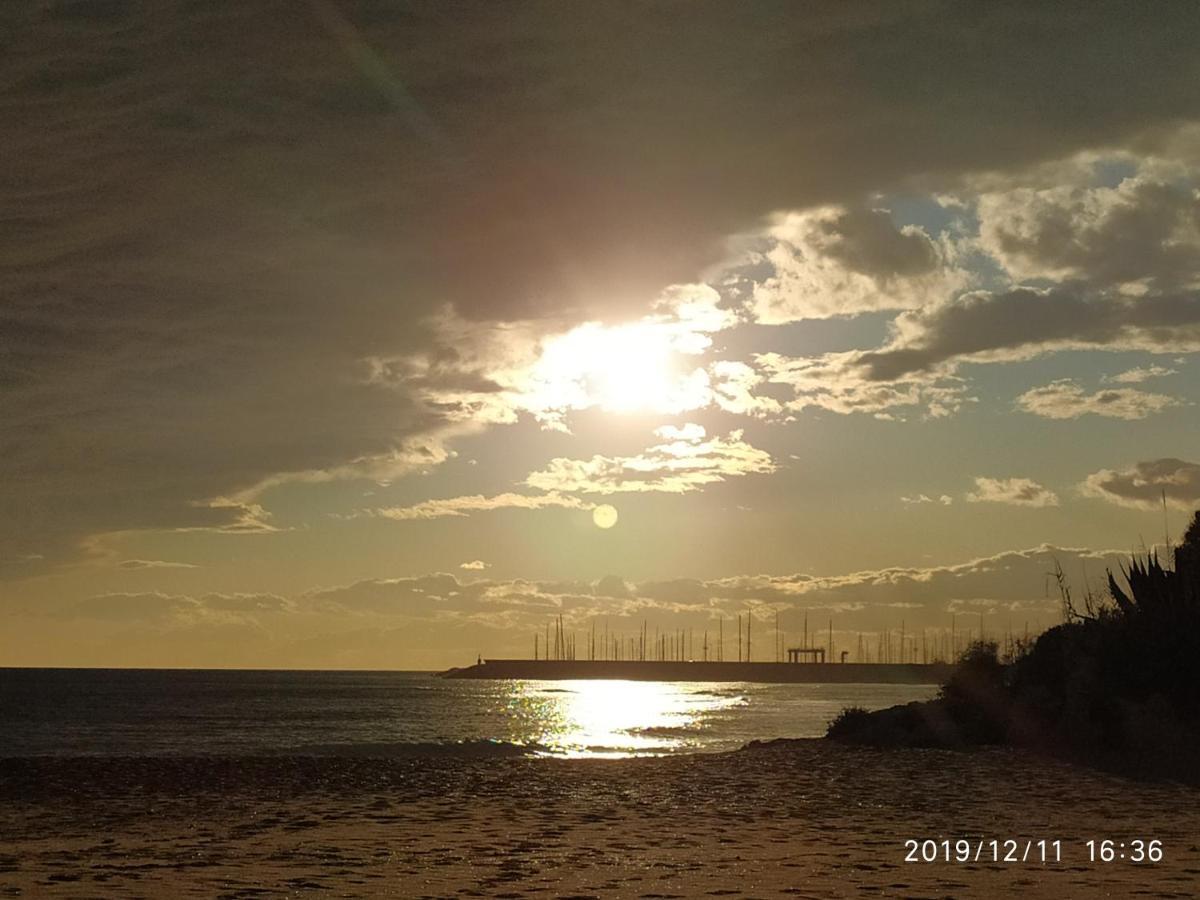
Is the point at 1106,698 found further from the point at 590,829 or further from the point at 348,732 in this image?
the point at 348,732

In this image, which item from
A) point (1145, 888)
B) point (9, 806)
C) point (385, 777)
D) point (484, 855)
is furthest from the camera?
point (385, 777)

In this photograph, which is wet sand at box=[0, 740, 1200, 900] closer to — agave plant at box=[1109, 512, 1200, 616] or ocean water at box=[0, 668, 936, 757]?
agave plant at box=[1109, 512, 1200, 616]

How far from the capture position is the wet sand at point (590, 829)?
1139 centimetres

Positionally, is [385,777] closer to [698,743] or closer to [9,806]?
[9,806]

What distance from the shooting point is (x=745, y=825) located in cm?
1590

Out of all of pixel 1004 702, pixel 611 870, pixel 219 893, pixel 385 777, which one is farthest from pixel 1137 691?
pixel 219 893

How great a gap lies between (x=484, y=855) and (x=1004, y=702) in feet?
75.7

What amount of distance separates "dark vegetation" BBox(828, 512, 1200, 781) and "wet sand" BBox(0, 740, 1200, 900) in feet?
5.49

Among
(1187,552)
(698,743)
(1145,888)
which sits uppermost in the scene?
(1187,552)

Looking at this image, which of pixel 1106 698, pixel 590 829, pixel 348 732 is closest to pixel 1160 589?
pixel 1106 698

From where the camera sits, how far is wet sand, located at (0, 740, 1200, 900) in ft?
37.4

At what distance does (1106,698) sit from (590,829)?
1516cm

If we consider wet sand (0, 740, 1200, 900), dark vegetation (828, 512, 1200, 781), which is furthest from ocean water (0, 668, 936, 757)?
wet sand (0, 740, 1200, 900)

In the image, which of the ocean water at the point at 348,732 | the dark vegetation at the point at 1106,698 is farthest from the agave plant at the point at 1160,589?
the ocean water at the point at 348,732
